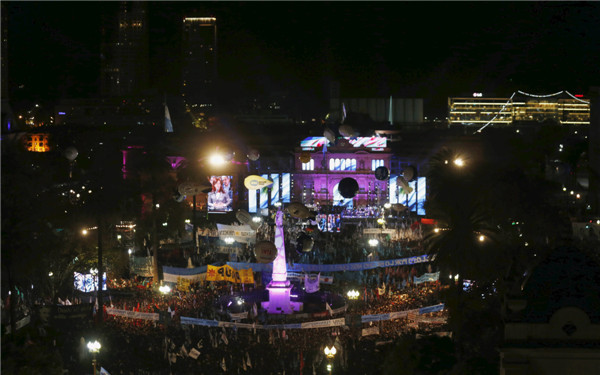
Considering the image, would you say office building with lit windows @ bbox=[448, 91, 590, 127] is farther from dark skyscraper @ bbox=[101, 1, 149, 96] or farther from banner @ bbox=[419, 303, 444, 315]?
banner @ bbox=[419, 303, 444, 315]

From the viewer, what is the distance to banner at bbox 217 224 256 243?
117 feet

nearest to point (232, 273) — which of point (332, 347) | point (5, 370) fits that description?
point (332, 347)

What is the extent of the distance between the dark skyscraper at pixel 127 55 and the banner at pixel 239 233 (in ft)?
459

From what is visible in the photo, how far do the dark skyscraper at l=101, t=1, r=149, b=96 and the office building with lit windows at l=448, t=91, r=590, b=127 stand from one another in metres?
81.5

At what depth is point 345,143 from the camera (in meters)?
72.4

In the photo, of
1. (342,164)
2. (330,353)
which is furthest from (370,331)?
(342,164)

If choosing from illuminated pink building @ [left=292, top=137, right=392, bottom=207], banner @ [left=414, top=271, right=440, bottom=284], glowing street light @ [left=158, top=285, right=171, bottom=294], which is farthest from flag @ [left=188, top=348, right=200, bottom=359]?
illuminated pink building @ [left=292, top=137, right=392, bottom=207]

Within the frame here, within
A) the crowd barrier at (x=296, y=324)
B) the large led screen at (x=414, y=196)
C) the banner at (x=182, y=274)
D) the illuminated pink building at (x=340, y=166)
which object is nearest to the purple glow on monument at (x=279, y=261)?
the crowd barrier at (x=296, y=324)

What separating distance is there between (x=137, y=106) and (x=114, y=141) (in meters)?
41.6

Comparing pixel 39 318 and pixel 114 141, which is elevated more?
pixel 114 141

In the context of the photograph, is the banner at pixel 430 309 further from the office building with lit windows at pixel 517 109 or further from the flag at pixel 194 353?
the office building with lit windows at pixel 517 109

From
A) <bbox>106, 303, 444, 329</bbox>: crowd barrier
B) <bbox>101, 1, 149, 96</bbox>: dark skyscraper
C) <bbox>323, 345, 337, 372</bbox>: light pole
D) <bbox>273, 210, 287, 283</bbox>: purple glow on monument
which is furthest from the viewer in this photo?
<bbox>101, 1, 149, 96</bbox>: dark skyscraper

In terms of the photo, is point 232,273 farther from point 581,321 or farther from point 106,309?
point 581,321

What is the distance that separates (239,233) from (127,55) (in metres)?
146
